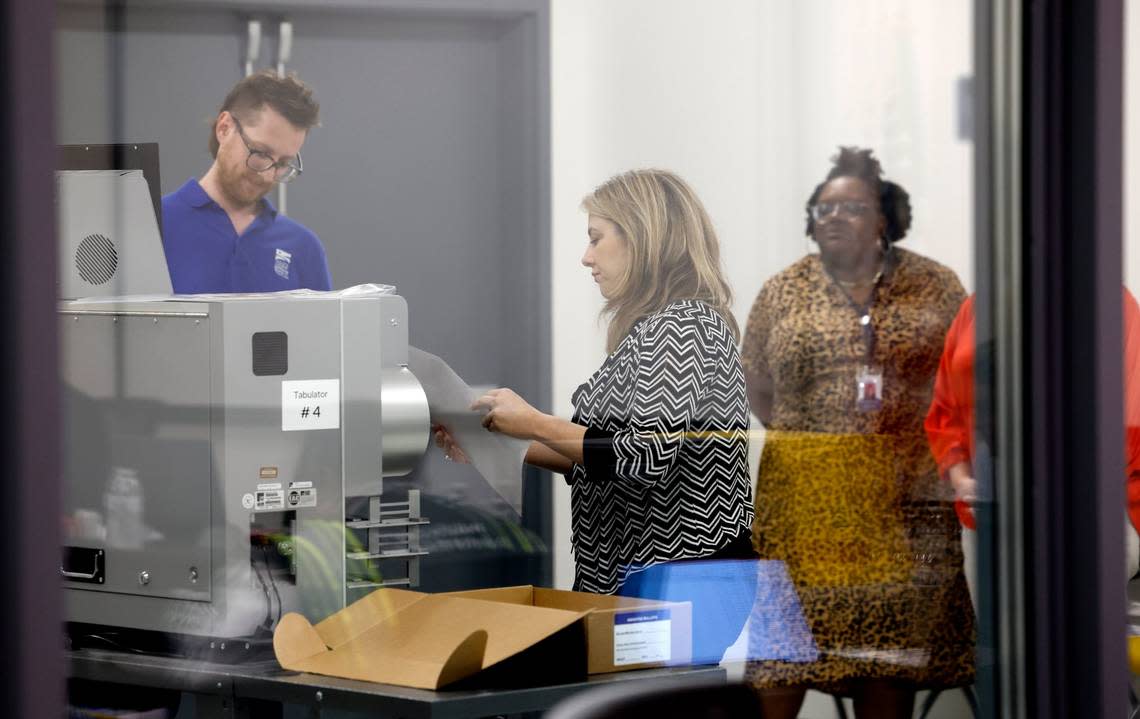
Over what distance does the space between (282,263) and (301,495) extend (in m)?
0.76

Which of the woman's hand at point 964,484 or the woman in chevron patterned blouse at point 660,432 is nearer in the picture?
the woman's hand at point 964,484

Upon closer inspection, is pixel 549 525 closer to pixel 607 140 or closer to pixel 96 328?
pixel 607 140

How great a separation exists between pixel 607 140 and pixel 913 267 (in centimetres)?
75

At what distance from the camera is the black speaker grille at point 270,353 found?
5.91 ft

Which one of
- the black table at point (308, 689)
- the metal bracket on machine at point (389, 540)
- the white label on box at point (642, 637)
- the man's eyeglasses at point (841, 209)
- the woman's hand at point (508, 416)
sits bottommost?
the black table at point (308, 689)

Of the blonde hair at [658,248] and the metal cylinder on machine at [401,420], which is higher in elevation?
the blonde hair at [658,248]

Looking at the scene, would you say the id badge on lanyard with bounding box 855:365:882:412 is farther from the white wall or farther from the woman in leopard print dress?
the white wall

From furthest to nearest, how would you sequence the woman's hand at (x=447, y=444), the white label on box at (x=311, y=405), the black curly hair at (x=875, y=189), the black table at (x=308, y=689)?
the black curly hair at (x=875, y=189), the woman's hand at (x=447, y=444), the white label on box at (x=311, y=405), the black table at (x=308, y=689)

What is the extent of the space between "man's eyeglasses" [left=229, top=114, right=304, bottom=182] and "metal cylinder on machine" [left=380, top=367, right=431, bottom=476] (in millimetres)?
704

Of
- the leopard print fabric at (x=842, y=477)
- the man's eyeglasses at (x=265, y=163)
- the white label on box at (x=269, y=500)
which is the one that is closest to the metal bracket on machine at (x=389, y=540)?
the white label on box at (x=269, y=500)

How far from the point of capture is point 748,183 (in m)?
2.61

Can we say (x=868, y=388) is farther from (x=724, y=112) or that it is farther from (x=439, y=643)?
(x=439, y=643)

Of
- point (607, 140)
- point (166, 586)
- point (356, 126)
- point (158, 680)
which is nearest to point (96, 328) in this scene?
point (166, 586)

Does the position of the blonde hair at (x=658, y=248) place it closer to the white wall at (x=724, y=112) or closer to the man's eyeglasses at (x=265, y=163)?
the white wall at (x=724, y=112)
